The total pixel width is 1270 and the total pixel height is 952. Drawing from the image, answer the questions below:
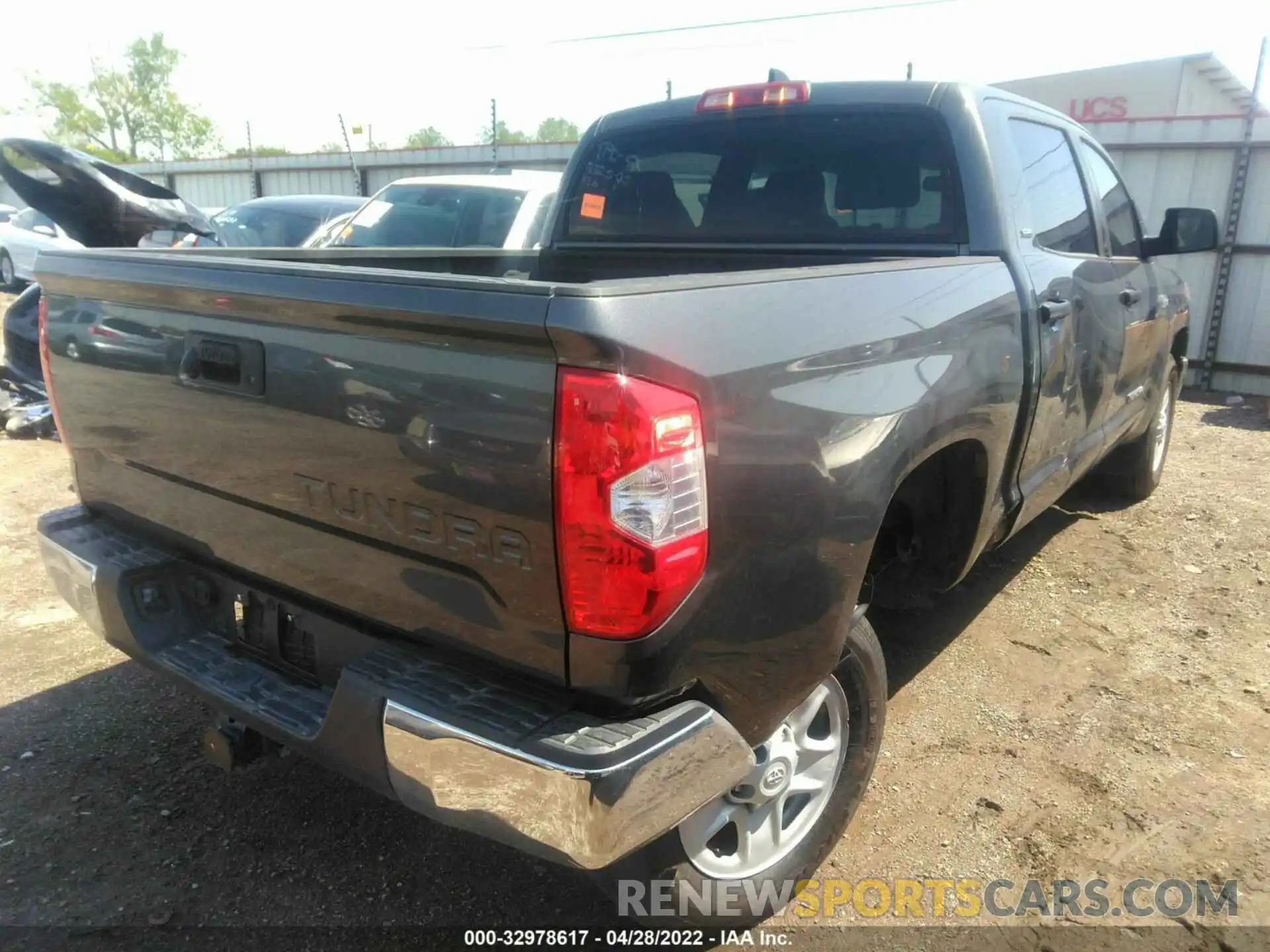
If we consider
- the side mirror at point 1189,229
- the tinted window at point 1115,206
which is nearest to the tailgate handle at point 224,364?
the tinted window at point 1115,206

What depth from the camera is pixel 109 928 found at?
2.29 metres

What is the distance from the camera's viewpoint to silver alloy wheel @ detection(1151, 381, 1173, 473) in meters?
5.32

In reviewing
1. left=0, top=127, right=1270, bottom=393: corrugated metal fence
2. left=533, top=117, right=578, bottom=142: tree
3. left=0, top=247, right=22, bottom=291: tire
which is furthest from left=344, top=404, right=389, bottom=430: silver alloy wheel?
left=533, top=117, right=578, bottom=142: tree

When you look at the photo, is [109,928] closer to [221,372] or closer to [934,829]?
[221,372]

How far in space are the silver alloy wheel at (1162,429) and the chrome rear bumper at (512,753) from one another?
4482 millimetres

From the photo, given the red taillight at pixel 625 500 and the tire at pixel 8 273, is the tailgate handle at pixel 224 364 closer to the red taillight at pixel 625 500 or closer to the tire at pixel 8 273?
the red taillight at pixel 625 500

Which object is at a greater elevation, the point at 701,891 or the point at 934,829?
the point at 701,891

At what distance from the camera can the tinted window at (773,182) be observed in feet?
10.1

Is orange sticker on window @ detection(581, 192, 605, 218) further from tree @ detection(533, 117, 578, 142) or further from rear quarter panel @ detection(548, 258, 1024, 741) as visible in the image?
tree @ detection(533, 117, 578, 142)

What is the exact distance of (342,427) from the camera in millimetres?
1855

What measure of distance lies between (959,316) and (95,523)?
243 cm

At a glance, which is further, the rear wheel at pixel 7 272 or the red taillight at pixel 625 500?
the rear wheel at pixel 7 272

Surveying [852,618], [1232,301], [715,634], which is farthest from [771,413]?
[1232,301]

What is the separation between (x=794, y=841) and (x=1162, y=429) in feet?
14.1
